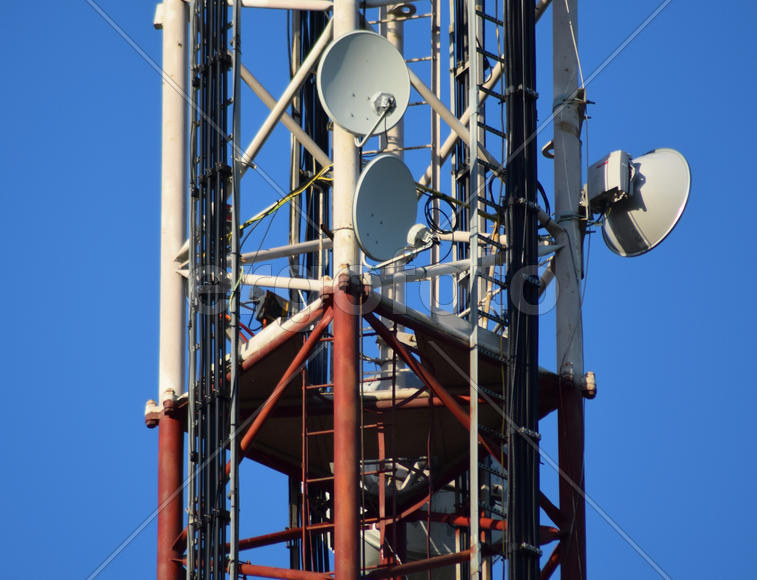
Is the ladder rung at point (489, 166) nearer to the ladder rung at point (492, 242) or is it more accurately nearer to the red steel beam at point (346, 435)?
the ladder rung at point (492, 242)

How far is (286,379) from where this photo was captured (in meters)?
Result: 34.5

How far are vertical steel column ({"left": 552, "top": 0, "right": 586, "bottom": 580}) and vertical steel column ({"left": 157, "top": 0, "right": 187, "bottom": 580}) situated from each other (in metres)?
7.13

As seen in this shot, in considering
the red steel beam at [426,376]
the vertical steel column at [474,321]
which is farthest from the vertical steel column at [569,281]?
the vertical steel column at [474,321]

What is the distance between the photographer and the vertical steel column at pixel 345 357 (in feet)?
107

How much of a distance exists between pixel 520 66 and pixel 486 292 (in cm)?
499

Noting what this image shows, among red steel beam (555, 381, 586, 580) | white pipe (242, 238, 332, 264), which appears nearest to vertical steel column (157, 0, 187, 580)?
white pipe (242, 238, 332, 264)

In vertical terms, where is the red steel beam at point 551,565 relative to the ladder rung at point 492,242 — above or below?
below

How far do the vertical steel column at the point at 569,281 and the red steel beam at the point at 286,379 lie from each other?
5.36 meters

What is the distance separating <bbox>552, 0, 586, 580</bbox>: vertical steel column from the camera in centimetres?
3706

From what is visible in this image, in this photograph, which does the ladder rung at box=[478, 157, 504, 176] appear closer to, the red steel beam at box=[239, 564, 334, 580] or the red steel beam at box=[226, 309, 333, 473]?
the red steel beam at box=[226, 309, 333, 473]

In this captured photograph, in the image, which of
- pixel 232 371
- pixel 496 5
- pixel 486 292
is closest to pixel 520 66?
pixel 496 5

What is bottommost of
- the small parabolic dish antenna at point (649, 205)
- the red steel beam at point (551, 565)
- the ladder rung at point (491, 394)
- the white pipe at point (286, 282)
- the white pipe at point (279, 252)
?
the red steel beam at point (551, 565)

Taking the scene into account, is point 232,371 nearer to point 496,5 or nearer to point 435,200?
point 435,200

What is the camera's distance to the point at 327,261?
4238 centimetres
